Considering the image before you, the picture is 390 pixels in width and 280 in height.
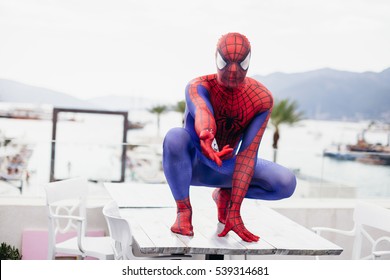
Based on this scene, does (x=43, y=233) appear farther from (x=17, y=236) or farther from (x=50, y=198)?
(x=50, y=198)

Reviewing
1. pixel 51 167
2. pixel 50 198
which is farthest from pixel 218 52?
pixel 51 167

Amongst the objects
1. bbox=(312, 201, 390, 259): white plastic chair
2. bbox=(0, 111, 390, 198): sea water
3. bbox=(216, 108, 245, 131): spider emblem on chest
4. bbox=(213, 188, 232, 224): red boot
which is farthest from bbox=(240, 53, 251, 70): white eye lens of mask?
bbox=(312, 201, 390, 259): white plastic chair

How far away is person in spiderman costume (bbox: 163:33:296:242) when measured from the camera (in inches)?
81.8

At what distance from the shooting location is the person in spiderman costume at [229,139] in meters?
2.08

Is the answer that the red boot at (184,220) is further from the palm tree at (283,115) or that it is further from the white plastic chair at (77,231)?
the palm tree at (283,115)

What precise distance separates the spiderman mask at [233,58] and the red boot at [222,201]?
45cm

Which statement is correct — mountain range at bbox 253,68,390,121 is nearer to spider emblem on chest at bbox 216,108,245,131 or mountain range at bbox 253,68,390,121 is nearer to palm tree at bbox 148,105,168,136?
palm tree at bbox 148,105,168,136

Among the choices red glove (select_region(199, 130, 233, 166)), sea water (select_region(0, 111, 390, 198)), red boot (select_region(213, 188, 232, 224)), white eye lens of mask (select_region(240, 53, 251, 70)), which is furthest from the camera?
sea water (select_region(0, 111, 390, 198))

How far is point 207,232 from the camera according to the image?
7.41 feet

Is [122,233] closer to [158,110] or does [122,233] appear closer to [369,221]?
[369,221]

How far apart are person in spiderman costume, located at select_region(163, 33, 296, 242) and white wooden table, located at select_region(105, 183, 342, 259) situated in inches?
2.9

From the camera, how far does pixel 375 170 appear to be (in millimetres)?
5125
